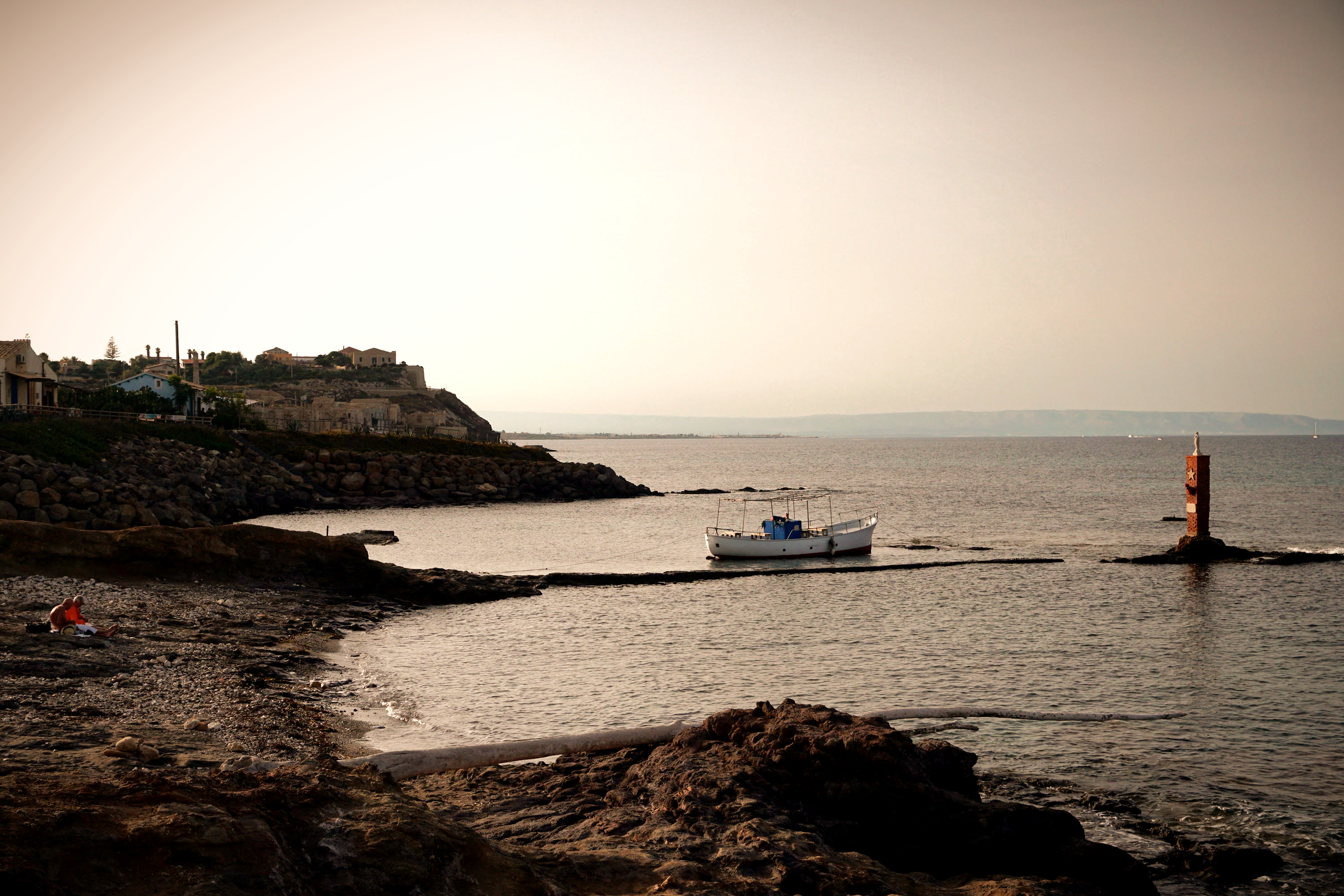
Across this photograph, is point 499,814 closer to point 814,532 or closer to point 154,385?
point 814,532

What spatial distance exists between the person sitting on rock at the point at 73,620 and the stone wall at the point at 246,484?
14862 millimetres

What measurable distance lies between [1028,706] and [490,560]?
2992 centimetres

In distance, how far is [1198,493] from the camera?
141 feet

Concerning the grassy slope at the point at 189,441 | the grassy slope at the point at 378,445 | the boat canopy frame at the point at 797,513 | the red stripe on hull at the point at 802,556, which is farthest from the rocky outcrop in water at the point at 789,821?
the grassy slope at the point at 378,445

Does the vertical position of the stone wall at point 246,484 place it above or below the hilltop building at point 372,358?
below

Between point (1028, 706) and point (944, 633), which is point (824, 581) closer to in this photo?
point (944, 633)

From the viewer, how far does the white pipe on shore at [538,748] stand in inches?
465

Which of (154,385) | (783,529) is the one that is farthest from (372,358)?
(783,529)

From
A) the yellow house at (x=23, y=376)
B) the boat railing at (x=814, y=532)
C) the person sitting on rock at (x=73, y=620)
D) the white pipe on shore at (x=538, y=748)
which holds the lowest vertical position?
the boat railing at (x=814, y=532)

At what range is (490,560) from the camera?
43531 millimetres

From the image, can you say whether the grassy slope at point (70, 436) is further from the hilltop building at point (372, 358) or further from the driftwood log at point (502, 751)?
the hilltop building at point (372, 358)

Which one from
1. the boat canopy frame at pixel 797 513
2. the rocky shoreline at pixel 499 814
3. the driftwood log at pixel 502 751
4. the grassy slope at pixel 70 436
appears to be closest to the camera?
the rocky shoreline at pixel 499 814

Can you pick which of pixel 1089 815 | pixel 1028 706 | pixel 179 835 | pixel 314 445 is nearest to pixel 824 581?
pixel 1028 706

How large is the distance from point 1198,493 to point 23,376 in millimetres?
70661
